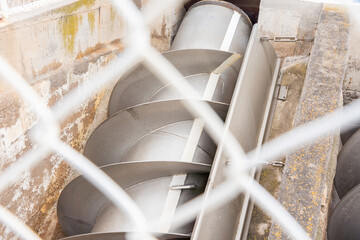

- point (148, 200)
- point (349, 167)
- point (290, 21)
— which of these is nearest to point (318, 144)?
point (349, 167)

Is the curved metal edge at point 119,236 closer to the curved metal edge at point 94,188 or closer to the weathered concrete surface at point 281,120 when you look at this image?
the curved metal edge at point 94,188

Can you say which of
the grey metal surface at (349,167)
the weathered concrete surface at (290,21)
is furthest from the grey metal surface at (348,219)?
the weathered concrete surface at (290,21)

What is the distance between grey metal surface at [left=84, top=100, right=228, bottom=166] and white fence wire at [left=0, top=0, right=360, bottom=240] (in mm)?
63

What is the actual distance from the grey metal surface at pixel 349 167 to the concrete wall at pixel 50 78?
4.46 feet

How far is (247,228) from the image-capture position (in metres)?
1.46

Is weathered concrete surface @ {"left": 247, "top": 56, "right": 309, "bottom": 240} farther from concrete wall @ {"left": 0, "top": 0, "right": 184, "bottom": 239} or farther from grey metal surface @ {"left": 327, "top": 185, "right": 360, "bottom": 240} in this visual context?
concrete wall @ {"left": 0, "top": 0, "right": 184, "bottom": 239}

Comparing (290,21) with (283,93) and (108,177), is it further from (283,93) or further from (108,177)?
(108,177)

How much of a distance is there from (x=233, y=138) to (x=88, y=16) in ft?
3.35

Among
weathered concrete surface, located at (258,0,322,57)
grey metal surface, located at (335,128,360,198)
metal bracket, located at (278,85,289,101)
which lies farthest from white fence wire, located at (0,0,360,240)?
weathered concrete surface, located at (258,0,322,57)

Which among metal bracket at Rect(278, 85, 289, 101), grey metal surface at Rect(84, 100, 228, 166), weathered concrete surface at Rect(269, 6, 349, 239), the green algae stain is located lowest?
metal bracket at Rect(278, 85, 289, 101)

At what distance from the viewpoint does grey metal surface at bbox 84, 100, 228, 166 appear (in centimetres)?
159

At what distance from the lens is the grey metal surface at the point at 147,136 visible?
→ 1.59 meters

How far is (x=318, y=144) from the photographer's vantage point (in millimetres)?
1266

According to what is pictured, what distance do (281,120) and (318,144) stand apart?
2.30 feet
